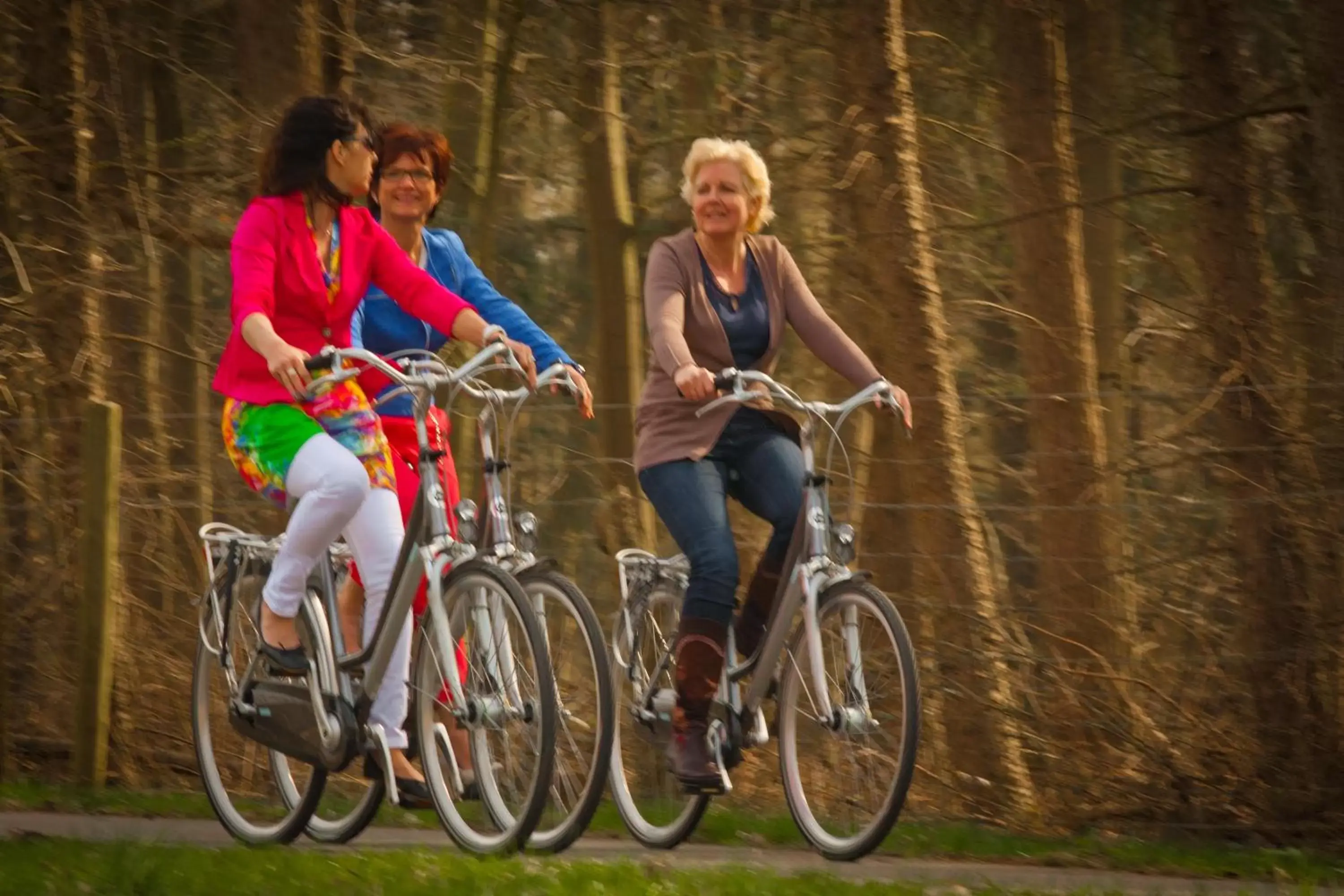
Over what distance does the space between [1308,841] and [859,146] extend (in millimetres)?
3769

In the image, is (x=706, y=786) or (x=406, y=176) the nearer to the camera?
(x=706, y=786)

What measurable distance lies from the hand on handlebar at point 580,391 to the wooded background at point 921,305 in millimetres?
970

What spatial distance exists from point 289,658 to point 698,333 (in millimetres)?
1610

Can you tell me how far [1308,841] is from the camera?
6996 millimetres

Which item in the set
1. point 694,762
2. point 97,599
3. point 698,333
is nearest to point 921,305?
point 698,333

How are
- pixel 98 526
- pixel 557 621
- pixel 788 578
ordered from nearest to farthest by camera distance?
pixel 557 621 < pixel 788 578 < pixel 98 526

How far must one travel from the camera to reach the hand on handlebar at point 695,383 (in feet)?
19.7

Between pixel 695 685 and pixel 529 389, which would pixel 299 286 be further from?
pixel 695 685

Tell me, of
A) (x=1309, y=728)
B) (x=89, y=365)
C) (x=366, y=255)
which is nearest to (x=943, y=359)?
(x=1309, y=728)

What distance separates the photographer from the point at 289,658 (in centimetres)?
658

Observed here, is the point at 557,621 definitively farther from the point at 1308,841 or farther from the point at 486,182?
the point at 486,182

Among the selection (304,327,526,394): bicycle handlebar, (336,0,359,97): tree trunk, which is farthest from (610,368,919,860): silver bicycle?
(336,0,359,97): tree trunk

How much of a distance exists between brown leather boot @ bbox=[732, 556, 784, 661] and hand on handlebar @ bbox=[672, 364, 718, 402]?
835mm

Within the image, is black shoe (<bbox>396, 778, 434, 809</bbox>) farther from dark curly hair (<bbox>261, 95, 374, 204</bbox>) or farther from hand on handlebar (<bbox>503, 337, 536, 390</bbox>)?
dark curly hair (<bbox>261, 95, 374, 204</bbox>)
